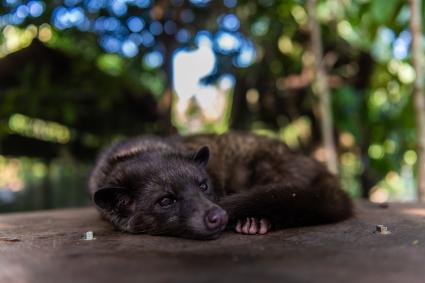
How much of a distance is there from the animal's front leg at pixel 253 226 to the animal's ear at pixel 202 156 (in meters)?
0.85

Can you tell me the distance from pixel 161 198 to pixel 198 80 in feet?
11.1

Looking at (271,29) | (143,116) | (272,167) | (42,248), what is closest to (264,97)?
(271,29)

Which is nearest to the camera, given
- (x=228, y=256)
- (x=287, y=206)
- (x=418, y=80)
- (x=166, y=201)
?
(x=228, y=256)

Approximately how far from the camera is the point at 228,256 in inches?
72.7

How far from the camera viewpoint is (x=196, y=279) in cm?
147

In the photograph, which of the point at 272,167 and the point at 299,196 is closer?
the point at 299,196

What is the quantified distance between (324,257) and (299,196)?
38.8 inches

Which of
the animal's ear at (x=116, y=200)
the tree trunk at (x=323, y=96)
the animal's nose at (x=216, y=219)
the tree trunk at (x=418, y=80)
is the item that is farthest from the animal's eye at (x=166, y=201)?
the tree trunk at (x=323, y=96)

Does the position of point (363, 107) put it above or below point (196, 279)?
above

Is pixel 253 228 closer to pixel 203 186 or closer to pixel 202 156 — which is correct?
pixel 203 186

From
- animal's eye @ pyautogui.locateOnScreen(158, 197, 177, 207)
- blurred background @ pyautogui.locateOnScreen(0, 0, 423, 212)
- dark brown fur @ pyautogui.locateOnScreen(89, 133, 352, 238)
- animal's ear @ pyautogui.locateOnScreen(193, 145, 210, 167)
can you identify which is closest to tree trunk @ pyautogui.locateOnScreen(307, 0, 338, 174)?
blurred background @ pyautogui.locateOnScreen(0, 0, 423, 212)

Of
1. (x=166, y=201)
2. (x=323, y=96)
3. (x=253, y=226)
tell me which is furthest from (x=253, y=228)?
(x=323, y=96)

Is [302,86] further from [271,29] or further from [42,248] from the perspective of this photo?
[42,248]

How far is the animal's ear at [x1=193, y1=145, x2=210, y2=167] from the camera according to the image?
3311 millimetres
